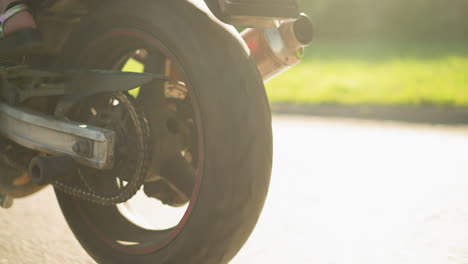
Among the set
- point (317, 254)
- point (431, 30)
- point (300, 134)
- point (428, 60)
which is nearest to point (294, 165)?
point (300, 134)

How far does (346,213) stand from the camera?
3.77 m

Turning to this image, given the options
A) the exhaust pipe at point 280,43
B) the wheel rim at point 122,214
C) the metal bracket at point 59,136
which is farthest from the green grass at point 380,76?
the metal bracket at point 59,136

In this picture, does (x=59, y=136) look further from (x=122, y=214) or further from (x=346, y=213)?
(x=346, y=213)

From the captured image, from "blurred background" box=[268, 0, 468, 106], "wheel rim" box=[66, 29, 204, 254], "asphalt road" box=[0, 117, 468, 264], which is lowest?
"blurred background" box=[268, 0, 468, 106]

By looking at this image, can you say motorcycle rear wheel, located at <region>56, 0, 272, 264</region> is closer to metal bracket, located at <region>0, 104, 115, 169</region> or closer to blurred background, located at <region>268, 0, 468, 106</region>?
metal bracket, located at <region>0, 104, 115, 169</region>

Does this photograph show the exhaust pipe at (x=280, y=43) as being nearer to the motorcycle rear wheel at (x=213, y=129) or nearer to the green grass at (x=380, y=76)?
the motorcycle rear wheel at (x=213, y=129)

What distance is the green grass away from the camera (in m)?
8.92

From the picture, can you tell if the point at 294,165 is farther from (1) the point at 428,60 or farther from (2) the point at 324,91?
(1) the point at 428,60

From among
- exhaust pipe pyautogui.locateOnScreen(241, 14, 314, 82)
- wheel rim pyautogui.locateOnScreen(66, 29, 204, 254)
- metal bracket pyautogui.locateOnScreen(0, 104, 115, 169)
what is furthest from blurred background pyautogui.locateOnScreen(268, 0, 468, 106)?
metal bracket pyautogui.locateOnScreen(0, 104, 115, 169)

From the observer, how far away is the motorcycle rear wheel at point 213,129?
7.13ft

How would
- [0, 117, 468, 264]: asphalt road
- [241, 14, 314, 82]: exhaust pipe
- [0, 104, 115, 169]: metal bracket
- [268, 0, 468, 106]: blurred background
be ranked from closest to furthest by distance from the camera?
1. [0, 104, 115, 169]: metal bracket
2. [241, 14, 314, 82]: exhaust pipe
3. [0, 117, 468, 264]: asphalt road
4. [268, 0, 468, 106]: blurred background

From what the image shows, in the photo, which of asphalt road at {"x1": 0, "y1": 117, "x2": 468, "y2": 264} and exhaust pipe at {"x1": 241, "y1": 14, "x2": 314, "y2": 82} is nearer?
exhaust pipe at {"x1": 241, "y1": 14, "x2": 314, "y2": 82}

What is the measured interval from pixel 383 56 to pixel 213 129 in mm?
11793

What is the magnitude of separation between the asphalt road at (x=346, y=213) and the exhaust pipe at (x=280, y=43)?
866 millimetres
